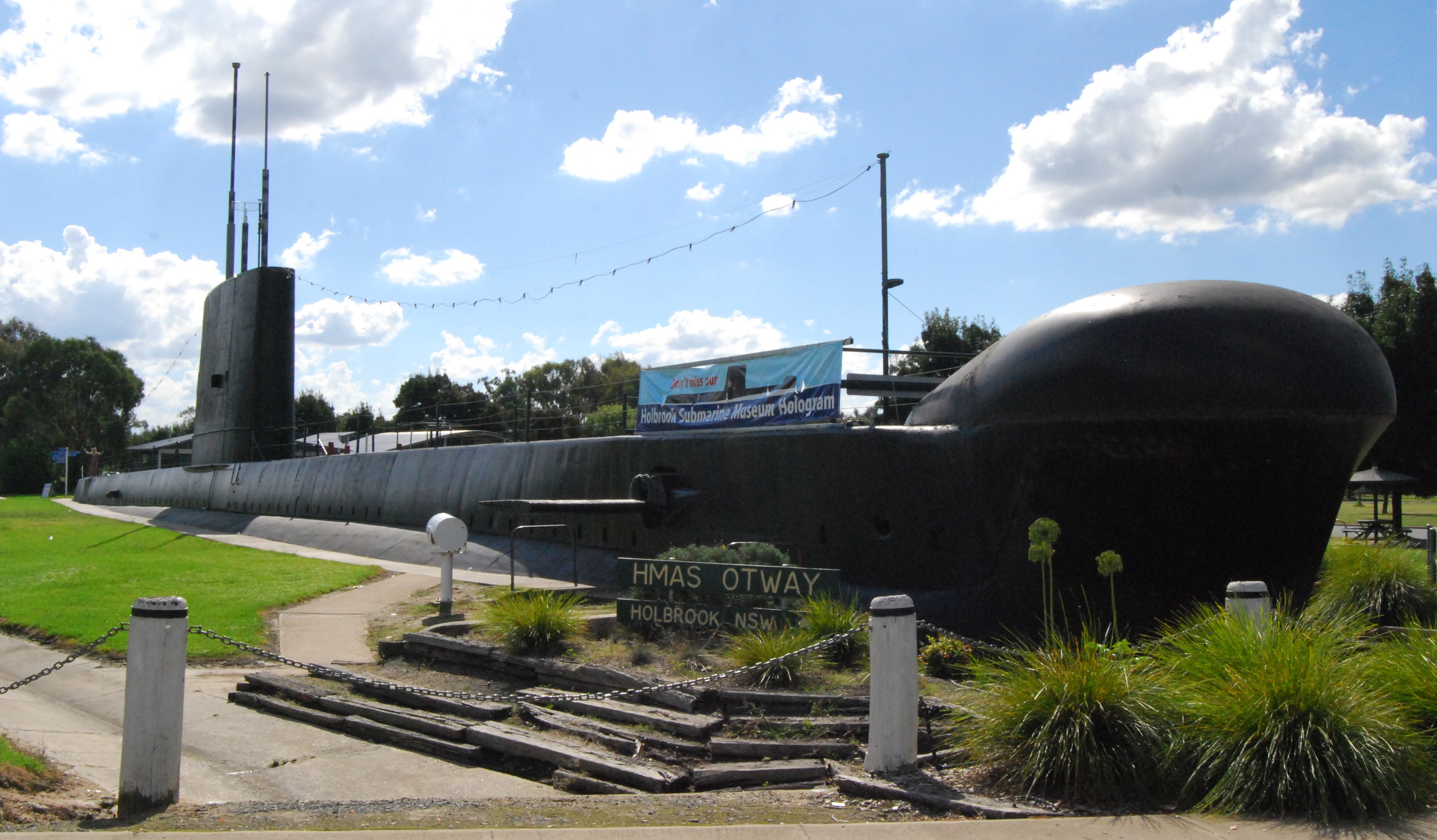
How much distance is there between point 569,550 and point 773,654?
8427 mm

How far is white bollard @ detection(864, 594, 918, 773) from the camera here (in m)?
5.51

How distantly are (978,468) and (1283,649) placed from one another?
389 centimetres

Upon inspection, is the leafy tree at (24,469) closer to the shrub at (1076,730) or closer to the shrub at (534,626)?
the shrub at (534,626)

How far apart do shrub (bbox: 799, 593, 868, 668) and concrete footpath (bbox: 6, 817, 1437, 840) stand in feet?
10.4

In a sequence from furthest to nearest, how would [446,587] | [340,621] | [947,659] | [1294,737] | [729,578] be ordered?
[340,621] → [446,587] → [729,578] → [947,659] → [1294,737]

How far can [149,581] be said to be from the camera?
15.0 meters

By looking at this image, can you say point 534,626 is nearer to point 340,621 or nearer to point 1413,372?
point 340,621

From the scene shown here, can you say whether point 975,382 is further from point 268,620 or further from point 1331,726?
point 268,620

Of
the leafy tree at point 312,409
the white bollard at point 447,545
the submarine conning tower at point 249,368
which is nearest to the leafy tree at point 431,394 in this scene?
the leafy tree at point 312,409

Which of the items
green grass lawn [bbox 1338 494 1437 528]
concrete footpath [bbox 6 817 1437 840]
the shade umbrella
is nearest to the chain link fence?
concrete footpath [bbox 6 817 1437 840]

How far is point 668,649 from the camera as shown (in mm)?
8852

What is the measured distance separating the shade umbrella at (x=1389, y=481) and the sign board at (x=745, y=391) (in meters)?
18.0

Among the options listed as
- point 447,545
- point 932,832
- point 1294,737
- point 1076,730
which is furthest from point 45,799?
point 447,545

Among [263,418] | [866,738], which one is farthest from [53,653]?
[263,418]
